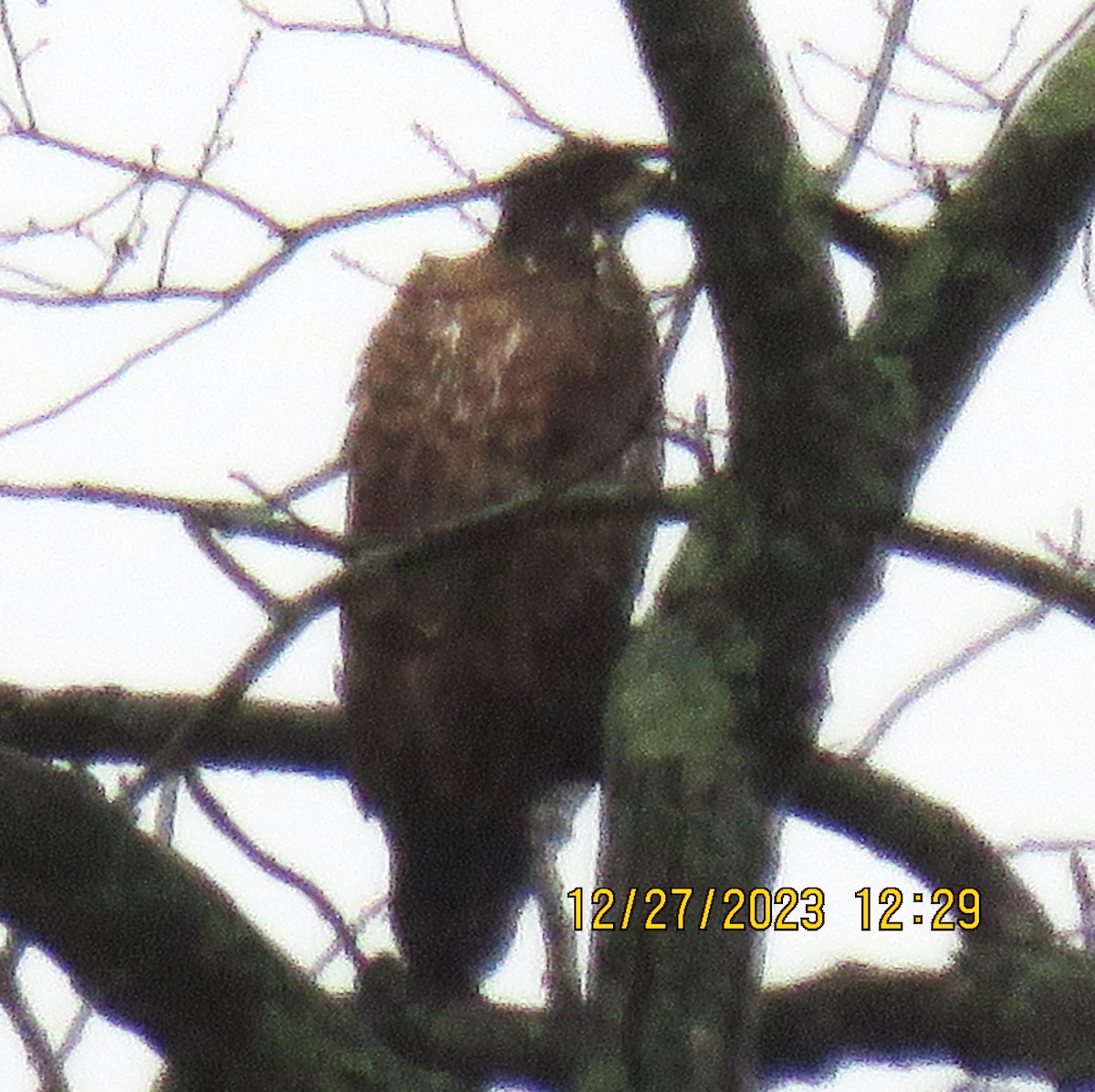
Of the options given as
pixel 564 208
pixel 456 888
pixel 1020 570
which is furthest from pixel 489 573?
pixel 1020 570

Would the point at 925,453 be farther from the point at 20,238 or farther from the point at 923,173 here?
the point at 20,238

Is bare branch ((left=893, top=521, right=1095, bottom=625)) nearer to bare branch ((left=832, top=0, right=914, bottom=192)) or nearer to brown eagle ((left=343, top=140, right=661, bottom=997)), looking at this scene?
bare branch ((left=832, top=0, right=914, bottom=192))

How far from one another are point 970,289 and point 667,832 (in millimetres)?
671

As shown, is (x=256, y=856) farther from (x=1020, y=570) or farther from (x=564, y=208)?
(x=564, y=208)

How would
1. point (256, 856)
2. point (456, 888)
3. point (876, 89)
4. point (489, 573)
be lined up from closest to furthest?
point (256, 856) < point (876, 89) < point (489, 573) < point (456, 888)

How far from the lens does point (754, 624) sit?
7.82 ft

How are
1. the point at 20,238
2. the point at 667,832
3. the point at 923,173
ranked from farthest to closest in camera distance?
the point at 20,238
the point at 923,173
the point at 667,832

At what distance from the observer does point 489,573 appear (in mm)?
3824

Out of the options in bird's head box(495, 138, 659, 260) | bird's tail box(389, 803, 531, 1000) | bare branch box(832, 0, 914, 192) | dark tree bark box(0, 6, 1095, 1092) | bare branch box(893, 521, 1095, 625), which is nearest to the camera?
dark tree bark box(0, 6, 1095, 1092)

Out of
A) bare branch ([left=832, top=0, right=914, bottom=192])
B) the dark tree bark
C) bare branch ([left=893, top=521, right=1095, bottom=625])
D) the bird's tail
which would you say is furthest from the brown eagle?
bare branch ([left=893, top=521, right=1095, bottom=625])

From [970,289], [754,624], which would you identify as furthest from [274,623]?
[970,289]

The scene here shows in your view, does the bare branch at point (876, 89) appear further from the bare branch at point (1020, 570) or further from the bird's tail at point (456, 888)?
the bird's tail at point (456, 888)

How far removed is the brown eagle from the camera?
3.79m
